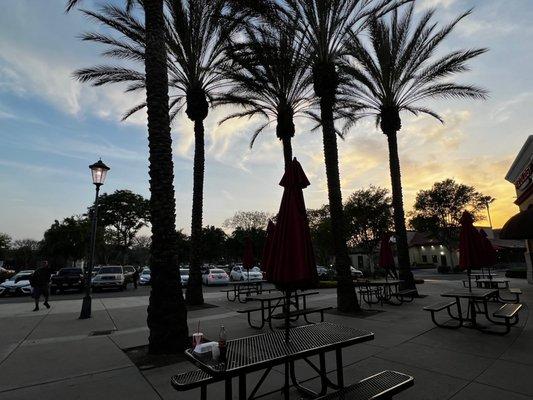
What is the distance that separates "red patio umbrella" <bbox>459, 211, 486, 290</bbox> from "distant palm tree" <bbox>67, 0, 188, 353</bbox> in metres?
6.69

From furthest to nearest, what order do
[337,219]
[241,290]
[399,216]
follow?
[241,290] < [399,216] < [337,219]

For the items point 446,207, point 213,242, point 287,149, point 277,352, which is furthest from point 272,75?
point 213,242

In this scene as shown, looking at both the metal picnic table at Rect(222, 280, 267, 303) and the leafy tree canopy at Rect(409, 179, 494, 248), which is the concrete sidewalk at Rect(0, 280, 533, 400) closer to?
the metal picnic table at Rect(222, 280, 267, 303)

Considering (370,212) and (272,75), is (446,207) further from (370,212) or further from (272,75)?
(272,75)

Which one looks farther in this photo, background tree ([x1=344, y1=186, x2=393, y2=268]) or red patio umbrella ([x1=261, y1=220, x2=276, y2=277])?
background tree ([x1=344, y1=186, x2=393, y2=268])

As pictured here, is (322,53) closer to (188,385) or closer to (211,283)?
(188,385)

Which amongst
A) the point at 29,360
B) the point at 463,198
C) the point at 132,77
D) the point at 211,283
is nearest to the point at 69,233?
the point at 211,283

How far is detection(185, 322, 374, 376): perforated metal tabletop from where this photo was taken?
3111 millimetres

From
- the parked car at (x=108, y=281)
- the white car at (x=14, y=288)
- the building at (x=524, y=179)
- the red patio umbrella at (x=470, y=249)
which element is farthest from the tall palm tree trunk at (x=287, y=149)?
the white car at (x=14, y=288)

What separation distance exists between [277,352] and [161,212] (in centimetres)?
414

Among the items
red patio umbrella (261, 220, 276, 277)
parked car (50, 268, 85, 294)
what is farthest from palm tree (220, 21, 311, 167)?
parked car (50, 268, 85, 294)

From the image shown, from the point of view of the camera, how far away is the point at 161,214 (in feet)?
21.9

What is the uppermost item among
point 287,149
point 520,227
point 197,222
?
point 287,149

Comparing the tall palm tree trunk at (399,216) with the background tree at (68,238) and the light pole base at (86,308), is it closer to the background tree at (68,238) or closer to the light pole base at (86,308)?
the light pole base at (86,308)
